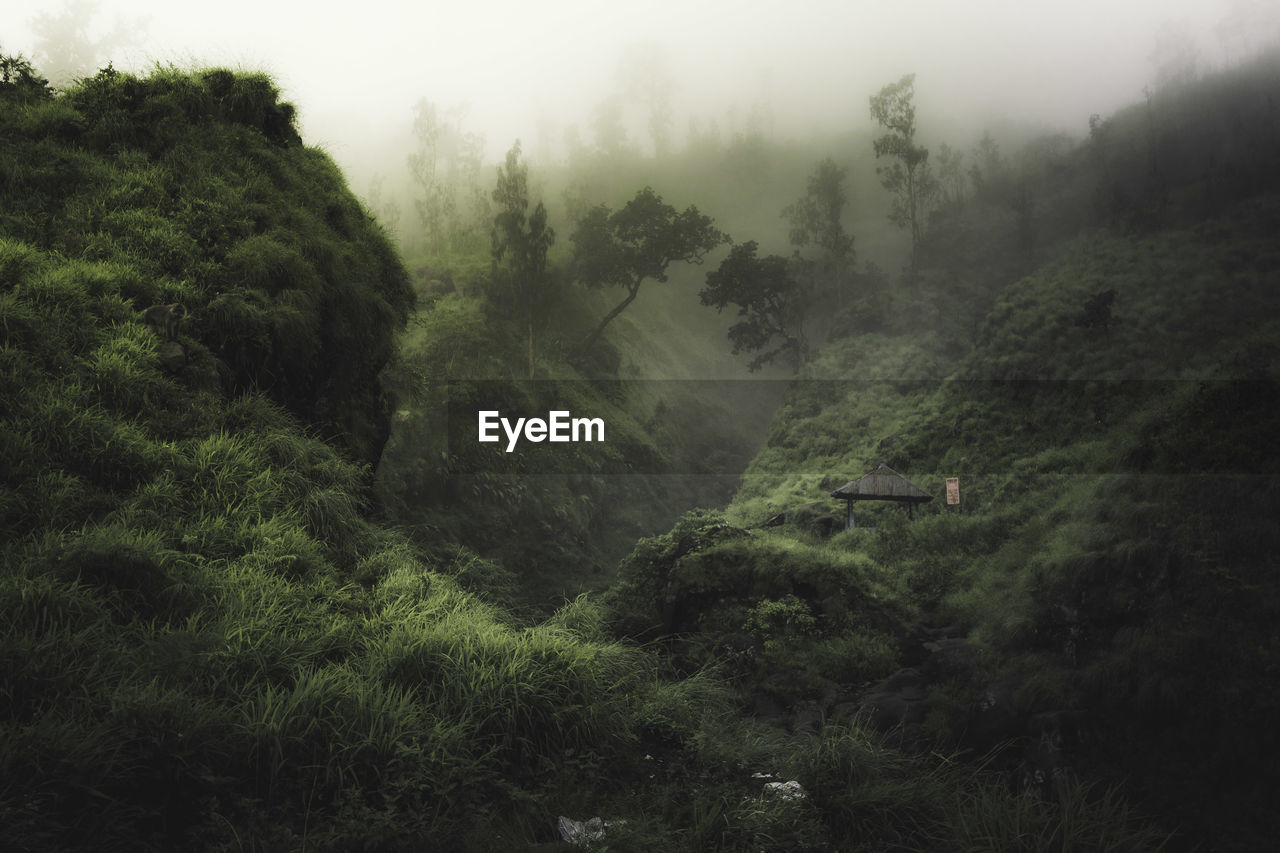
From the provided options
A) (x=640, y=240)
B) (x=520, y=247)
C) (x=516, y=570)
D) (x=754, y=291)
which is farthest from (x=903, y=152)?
(x=516, y=570)

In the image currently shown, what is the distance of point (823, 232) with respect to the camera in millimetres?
39562

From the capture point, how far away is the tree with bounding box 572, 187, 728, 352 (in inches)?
1190

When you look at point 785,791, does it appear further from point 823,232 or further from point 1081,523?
point 823,232

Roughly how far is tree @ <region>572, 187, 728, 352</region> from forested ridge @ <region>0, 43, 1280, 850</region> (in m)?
9.02

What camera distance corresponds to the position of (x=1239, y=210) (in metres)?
23.5

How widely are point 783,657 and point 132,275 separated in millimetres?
10198

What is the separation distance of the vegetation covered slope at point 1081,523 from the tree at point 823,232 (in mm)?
9836

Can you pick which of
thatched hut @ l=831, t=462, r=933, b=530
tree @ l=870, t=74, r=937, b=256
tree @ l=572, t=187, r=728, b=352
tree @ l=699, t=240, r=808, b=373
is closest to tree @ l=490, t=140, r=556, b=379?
tree @ l=572, t=187, r=728, b=352

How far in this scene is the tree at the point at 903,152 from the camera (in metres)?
35.4

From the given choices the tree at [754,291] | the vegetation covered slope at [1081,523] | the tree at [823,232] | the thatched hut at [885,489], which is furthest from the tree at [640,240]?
the thatched hut at [885,489]

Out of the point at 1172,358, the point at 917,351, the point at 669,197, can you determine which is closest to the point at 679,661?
the point at 1172,358

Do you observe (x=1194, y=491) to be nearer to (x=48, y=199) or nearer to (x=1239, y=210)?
(x=48, y=199)

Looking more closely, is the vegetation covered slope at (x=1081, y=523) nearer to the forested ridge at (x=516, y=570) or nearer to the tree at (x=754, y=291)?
the forested ridge at (x=516, y=570)
